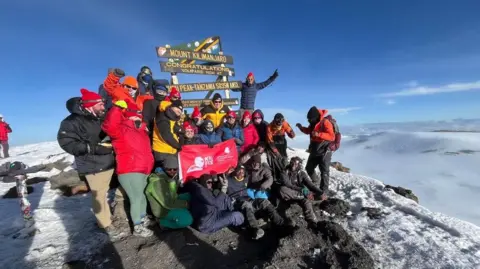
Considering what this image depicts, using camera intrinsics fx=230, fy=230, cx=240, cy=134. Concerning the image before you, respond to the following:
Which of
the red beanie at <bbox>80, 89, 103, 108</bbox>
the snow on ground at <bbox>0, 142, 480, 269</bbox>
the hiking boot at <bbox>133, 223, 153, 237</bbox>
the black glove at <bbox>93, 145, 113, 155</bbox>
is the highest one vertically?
the red beanie at <bbox>80, 89, 103, 108</bbox>

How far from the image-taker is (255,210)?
16.5 feet

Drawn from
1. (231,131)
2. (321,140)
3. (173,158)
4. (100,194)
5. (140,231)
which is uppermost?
(231,131)

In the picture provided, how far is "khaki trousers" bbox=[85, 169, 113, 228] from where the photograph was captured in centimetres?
395

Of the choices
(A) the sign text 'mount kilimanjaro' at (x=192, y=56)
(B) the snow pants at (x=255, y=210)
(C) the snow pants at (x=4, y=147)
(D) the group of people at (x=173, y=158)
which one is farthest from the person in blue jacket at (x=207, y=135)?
(C) the snow pants at (x=4, y=147)

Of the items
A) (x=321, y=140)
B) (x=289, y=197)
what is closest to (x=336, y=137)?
(x=321, y=140)

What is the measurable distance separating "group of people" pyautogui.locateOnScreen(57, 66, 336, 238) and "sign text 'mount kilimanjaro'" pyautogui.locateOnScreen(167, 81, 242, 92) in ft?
7.51

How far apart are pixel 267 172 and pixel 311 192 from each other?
1279 millimetres

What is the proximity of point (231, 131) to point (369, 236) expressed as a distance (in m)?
4.19

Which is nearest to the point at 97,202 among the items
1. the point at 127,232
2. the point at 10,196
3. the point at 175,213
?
the point at 127,232

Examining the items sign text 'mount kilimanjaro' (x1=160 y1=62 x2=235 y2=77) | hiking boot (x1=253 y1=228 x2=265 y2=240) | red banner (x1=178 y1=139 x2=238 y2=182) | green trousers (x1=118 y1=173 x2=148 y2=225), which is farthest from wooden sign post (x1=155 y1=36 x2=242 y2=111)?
hiking boot (x1=253 y1=228 x2=265 y2=240)

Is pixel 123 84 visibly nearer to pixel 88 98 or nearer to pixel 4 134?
pixel 88 98

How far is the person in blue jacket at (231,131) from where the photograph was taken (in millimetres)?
6789

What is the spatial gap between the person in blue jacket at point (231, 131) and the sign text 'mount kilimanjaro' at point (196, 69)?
381cm

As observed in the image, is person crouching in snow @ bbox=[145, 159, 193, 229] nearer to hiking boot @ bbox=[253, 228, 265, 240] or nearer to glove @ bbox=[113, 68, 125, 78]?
hiking boot @ bbox=[253, 228, 265, 240]
